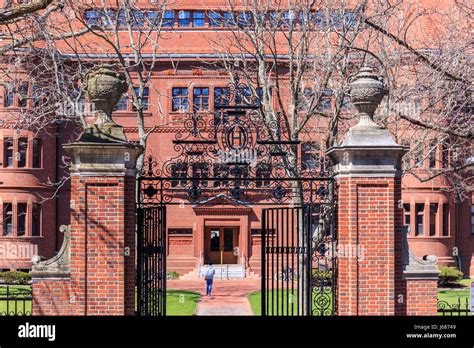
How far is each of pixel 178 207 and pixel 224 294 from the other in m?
9.80

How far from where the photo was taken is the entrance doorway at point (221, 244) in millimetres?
37281

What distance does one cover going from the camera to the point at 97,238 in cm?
938

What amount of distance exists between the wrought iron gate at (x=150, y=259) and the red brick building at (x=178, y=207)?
2316 cm

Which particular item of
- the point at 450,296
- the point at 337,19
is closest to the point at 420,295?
the point at 337,19

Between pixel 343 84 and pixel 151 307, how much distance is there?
8443mm

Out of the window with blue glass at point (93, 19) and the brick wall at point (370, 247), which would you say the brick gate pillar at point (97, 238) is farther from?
the window with blue glass at point (93, 19)

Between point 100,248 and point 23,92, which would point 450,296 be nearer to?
point 23,92

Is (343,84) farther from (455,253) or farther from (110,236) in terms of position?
(455,253)

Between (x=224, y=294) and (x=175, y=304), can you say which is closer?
(x=175, y=304)

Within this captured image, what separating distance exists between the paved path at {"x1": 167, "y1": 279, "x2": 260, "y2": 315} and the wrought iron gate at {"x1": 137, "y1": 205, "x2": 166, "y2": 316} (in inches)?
458

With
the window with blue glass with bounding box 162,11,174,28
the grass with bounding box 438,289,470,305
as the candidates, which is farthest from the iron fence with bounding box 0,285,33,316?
the grass with bounding box 438,289,470,305

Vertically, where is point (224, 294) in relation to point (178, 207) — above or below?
below
